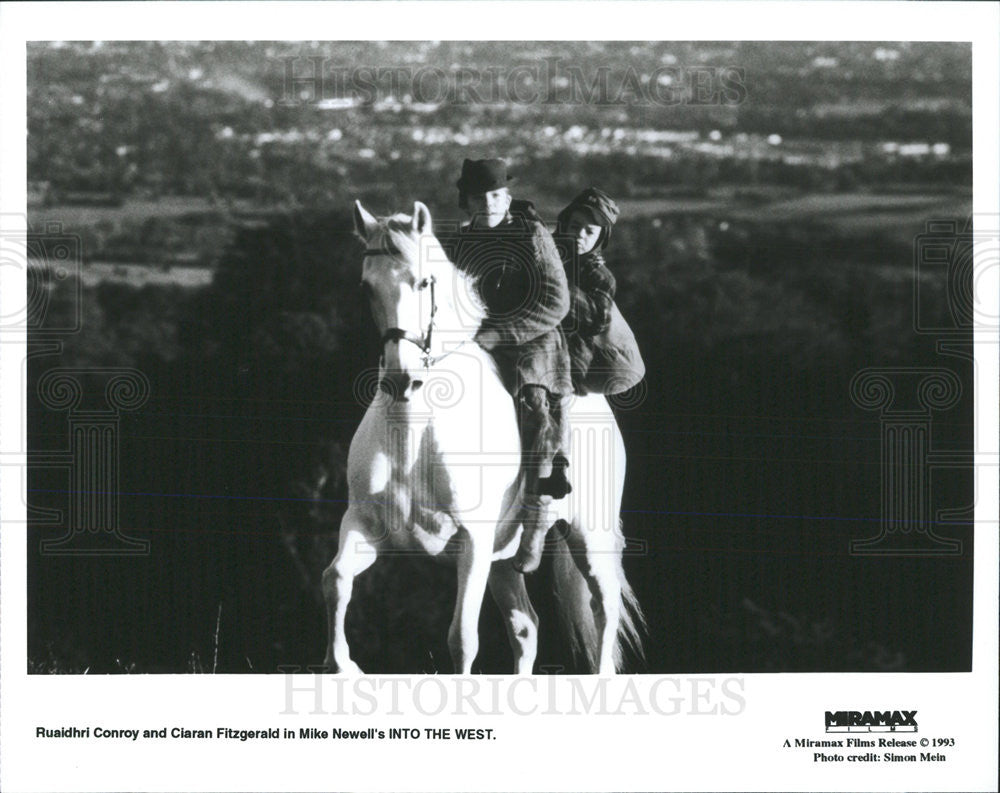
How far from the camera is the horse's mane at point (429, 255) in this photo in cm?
489

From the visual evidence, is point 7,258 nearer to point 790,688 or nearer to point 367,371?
point 367,371

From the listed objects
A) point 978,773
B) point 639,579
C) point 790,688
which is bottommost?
point 978,773

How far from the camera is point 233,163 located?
17.2 ft

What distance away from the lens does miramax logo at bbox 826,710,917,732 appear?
523 centimetres

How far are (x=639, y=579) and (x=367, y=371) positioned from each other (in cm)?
154

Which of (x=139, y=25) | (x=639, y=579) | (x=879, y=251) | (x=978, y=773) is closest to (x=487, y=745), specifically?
(x=639, y=579)

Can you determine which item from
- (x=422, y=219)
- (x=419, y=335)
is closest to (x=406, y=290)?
(x=419, y=335)

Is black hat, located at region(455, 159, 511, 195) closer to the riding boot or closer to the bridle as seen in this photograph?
the bridle

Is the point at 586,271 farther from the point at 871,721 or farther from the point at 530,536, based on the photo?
the point at 871,721

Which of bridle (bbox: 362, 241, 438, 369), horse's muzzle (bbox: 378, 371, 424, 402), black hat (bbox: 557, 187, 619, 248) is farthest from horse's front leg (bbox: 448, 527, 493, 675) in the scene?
black hat (bbox: 557, 187, 619, 248)

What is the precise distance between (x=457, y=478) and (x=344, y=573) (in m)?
0.66

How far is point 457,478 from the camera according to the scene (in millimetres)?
5043

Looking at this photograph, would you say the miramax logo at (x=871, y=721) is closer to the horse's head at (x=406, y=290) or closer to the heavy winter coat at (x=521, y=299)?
the heavy winter coat at (x=521, y=299)

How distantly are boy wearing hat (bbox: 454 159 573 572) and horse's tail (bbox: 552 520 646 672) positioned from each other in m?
0.14
